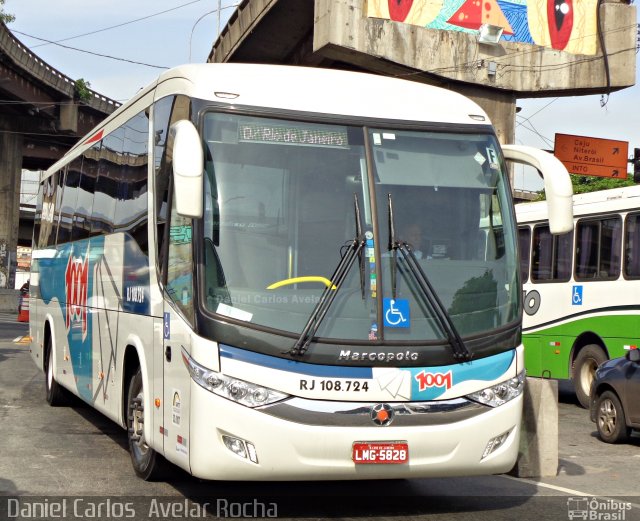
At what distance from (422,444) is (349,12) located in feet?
65.5

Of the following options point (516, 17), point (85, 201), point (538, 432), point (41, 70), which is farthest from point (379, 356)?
point (41, 70)

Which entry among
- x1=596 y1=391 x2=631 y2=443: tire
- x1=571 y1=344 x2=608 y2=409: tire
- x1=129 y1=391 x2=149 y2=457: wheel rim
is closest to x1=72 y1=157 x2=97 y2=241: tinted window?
x1=129 y1=391 x2=149 y2=457: wheel rim

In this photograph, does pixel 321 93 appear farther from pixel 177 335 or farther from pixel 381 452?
pixel 381 452

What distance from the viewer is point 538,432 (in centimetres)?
960

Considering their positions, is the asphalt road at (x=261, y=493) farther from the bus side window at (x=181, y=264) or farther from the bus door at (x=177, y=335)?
the bus side window at (x=181, y=264)

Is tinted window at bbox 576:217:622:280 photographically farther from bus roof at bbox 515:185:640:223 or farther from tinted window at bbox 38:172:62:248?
tinted window at bbox 38:172:62:248

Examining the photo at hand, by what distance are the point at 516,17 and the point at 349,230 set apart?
71.7 feet

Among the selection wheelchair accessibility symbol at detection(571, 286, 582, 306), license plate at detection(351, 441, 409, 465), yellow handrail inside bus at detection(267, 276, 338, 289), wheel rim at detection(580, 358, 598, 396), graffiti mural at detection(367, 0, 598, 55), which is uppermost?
graffiti mural at detection(367, 0, 598, 55)

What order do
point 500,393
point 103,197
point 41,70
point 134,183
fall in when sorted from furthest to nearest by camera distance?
point 41,70, point 103,197, point 134,183, point 500,393

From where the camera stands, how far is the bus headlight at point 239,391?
7062 mm

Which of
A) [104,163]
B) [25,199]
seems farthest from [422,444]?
[25,199]

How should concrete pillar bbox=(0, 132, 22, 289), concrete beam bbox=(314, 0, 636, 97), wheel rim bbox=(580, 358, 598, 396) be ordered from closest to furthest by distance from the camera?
wheel rim bbox=(580, 358, 598, 396) < concrete beam bbox=(314, 0, 636, 97) < concrete pillar bbox=(0, 132, 22, 289)

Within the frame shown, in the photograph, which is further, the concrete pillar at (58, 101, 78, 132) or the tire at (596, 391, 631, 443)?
the concrete pillar at (58, 101, 78, 132)

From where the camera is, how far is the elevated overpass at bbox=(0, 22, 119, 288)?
5100 centimetres
